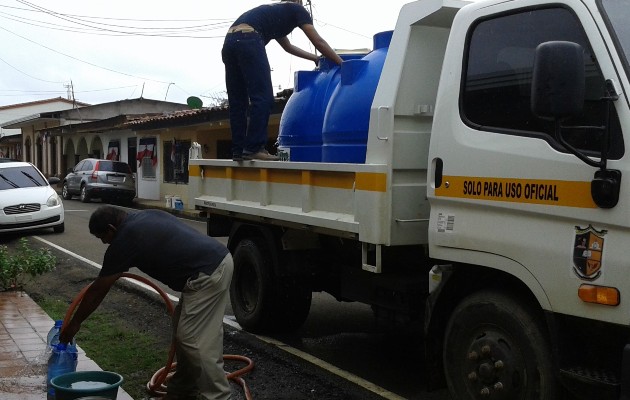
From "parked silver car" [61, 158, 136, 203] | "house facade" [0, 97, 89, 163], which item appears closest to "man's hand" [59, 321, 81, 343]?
"parked silver car" [61, 158, 136, 203]

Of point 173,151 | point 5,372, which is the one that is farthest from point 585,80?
point 173,151

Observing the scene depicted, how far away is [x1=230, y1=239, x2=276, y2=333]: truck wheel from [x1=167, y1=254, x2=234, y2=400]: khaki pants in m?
2.00

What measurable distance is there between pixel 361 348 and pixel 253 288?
1.16 metres

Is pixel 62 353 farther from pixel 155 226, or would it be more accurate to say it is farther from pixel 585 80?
pixel 585 80

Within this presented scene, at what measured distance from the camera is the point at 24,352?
19.7 ft

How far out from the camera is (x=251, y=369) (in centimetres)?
575

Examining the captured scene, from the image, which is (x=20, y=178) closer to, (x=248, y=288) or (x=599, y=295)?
(x=248, y=288)

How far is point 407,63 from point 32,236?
41.6ft

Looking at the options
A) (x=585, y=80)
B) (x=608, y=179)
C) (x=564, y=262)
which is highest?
(x=585, y=80)

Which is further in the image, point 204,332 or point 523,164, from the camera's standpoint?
point 204,332

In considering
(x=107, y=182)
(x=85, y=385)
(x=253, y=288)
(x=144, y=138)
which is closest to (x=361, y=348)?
→ (x=253, y=288)

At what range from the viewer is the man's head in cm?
439

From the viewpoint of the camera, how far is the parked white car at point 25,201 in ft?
48.6

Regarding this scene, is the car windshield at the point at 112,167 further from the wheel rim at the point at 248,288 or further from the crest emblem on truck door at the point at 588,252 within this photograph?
the crest emblem on truck door at the point at 588,252
